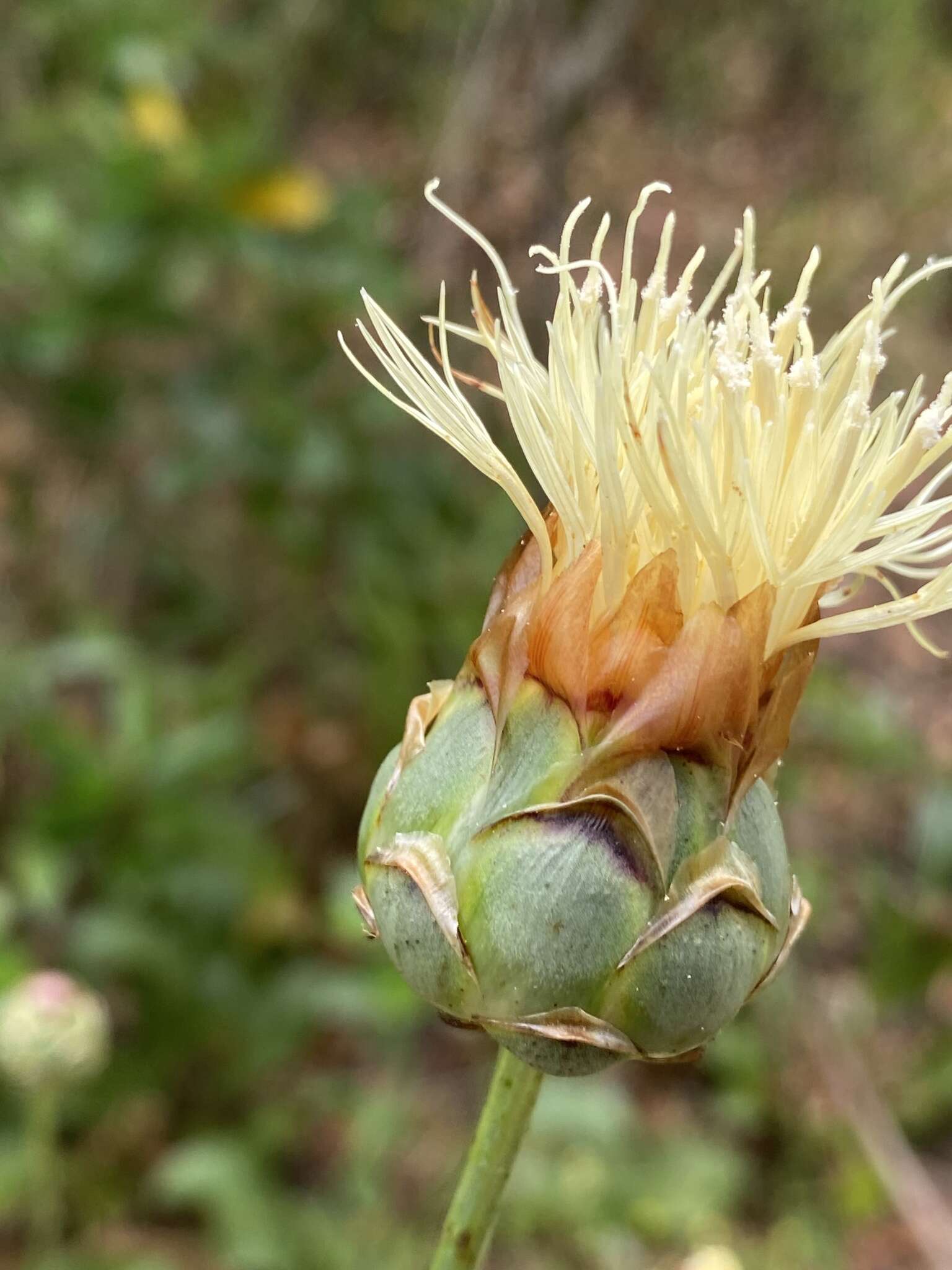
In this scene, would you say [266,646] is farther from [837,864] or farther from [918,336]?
[918,336]

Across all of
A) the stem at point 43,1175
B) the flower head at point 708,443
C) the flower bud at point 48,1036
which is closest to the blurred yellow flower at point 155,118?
the flower bud at point 48,1036

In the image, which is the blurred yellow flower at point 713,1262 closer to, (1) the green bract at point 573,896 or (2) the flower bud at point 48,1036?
(2) the flower bud at point 48,1036

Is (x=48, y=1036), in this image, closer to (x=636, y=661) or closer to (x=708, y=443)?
(x=636, y=661)

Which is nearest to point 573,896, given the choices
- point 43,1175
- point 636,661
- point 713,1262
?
point 636,661

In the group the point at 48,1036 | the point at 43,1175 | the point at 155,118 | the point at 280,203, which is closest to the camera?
the point at 48,1036

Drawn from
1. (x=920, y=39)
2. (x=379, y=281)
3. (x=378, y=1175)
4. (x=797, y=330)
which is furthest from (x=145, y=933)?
(x=920, y=39)

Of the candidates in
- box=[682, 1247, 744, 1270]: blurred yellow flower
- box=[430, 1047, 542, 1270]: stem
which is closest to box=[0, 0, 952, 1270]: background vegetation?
box=[682, 1247, 744, 1270]: blurred yellow flower
